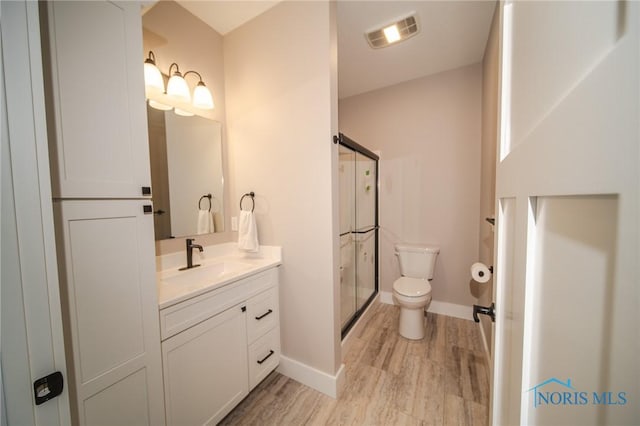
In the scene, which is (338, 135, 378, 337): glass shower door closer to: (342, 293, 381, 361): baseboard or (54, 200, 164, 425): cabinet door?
(342, 293, 381, 361): baseboard

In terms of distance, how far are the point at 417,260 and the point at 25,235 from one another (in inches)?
106

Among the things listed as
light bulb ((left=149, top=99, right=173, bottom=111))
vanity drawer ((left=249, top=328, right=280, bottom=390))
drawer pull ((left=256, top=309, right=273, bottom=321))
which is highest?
light bulb ((left=149, top=99, right=173, bottom=111))

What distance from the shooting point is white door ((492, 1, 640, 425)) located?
0.61 ft

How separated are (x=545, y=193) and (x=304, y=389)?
1.87m

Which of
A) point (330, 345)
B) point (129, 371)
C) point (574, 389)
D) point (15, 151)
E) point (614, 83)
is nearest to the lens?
point (614, 83)

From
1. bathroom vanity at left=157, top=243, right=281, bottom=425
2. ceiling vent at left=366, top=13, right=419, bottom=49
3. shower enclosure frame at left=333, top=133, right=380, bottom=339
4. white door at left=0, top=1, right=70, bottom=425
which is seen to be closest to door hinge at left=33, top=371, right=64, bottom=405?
white door at left=0, top=1, right=70, bottom=425

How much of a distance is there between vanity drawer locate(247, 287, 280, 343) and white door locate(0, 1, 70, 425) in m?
0.91

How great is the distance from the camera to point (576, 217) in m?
0.29

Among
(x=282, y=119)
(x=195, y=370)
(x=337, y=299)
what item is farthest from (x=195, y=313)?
(x=282, y=119)

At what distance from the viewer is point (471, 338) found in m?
2.12

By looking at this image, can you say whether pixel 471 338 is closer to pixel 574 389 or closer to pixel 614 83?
pixel 574 389

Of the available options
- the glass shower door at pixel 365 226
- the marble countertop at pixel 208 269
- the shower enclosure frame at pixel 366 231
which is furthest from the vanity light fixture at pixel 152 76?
the glass shower door at pixel 365 226

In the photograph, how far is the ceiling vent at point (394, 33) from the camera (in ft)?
5.74

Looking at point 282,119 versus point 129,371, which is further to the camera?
point 282,119
